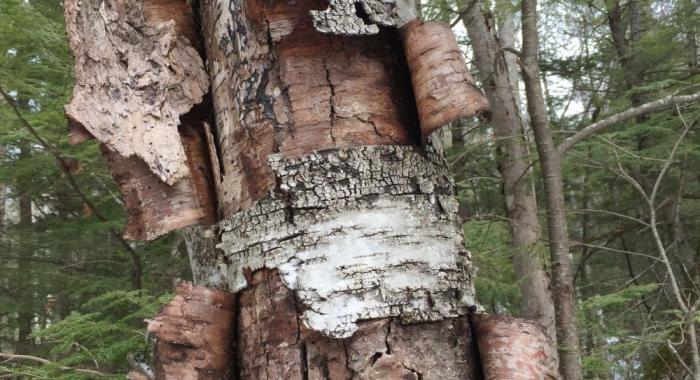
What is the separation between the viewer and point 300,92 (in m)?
1.23

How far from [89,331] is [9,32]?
294 centimetres

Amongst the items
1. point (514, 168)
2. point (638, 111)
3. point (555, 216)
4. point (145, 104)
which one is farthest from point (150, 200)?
point (514, 168)

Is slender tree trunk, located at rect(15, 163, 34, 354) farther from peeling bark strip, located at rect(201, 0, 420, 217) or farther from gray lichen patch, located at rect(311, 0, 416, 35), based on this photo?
gray lichen patch, located at rect(311, 0, 416, 35)

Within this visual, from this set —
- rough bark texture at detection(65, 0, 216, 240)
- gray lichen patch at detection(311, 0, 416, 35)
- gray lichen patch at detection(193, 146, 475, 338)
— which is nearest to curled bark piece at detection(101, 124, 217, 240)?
rough bark texture at detection(65, 0, 216, 240)

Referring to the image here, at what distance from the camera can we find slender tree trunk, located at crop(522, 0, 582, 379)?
3.30m

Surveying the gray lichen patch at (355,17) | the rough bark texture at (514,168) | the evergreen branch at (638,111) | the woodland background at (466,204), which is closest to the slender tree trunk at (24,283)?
the woodland background at (466,204)

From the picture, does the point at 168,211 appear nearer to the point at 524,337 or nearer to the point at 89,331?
the point at 524,337

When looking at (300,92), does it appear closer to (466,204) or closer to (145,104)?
(145,104)

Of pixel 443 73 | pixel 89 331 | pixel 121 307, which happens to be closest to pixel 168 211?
pixel 443 73

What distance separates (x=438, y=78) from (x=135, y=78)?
2.27 ft

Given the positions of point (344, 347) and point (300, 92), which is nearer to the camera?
point (344, 347)

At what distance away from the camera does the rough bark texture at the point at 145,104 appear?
129 centimetres

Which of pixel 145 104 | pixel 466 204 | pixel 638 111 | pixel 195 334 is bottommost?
pixel 195 334

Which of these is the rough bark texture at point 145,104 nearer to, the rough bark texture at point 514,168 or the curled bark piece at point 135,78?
the curled bark piece at point 135,78
